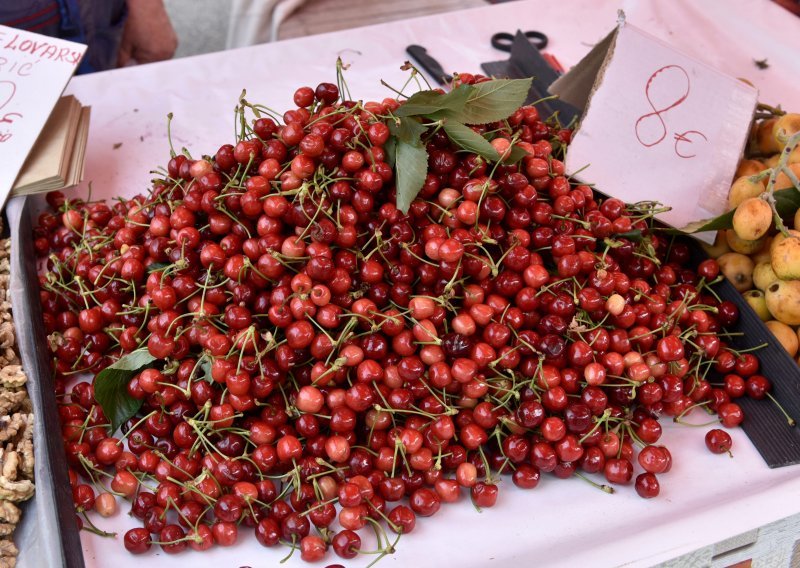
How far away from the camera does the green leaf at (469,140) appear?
41.8 inches

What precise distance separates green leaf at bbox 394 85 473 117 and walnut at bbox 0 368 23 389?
2.23 ft

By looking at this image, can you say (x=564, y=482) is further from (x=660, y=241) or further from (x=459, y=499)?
(x=660, y=241)

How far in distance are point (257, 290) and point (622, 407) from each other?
0.58 meters

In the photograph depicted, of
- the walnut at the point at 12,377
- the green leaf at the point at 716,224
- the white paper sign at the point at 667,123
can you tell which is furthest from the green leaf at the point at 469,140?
the walnut at the point at 12,377

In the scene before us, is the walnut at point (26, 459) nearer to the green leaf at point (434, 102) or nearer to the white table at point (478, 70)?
the white table at point (478, 70)

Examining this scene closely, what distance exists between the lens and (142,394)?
41.2 inches

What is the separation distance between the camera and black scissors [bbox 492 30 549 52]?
1.98 m

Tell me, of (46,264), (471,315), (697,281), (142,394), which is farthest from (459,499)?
(46,264)

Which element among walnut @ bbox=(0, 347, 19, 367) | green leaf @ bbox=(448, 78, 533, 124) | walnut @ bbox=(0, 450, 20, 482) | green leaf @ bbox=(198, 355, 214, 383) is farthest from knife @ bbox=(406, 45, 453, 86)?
walnut @ bbox=(0, 450, 20, 482)

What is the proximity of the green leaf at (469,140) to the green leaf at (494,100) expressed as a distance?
0.05 metres

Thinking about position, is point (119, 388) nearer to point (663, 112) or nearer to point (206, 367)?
point (206, 367)

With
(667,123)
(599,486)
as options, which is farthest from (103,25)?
(599,486)

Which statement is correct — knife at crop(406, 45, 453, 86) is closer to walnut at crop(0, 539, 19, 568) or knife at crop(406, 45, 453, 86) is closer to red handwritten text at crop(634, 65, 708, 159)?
red handwritten text at crop(634, 65, 708, 159)

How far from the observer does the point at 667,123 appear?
1325 mm
